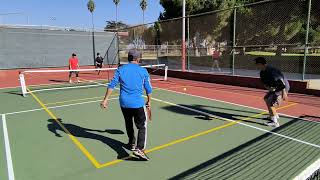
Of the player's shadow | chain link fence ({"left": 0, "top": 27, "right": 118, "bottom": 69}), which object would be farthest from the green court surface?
A: chain link fence ({"left": 0, "top": 27, "right": 118, "bottom": 69})

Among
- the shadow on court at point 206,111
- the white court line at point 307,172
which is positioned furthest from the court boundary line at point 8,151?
the shadow on court at point 206,111

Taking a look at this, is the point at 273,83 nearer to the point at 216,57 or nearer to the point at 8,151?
the point at 8,151

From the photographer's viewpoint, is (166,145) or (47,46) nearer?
(166,145)

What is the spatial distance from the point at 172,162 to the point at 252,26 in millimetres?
14835

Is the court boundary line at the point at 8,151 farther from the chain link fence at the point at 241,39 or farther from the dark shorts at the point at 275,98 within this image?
the chain link fence at the point at 241,39

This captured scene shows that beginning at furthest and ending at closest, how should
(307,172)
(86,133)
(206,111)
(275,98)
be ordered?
(206,111) → (275,98) → (86,133) → (307,172)

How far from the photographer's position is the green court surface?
4891 millimetres

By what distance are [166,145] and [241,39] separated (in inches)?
546

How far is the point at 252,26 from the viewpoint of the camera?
17.9 m

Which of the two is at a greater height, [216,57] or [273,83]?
[216,57]

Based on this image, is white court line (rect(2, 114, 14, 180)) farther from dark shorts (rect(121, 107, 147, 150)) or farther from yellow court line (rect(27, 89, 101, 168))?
dark shorts (rect(121, 107, 147, 150))

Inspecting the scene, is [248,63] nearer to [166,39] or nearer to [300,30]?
[300,30]

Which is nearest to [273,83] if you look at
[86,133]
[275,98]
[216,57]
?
[275,98]

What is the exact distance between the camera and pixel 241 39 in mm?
18250
